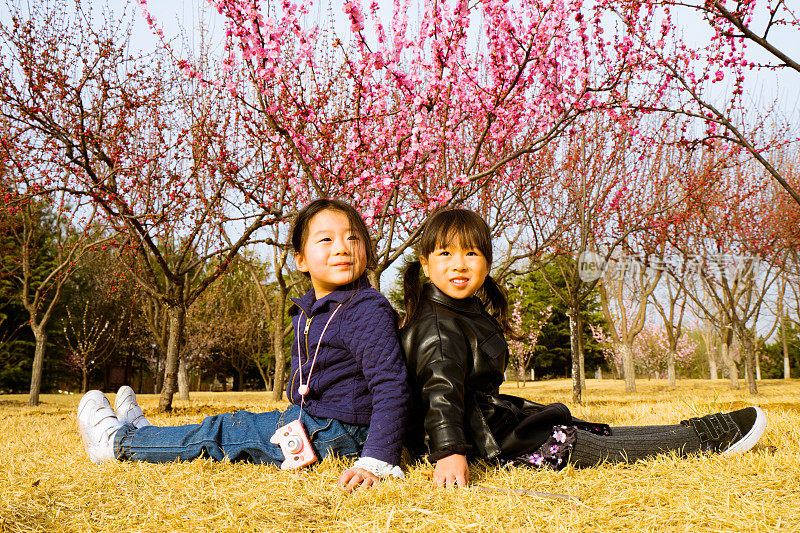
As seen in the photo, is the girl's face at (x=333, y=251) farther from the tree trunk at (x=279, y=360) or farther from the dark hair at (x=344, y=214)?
the tree trunk at (x=279, y=360)

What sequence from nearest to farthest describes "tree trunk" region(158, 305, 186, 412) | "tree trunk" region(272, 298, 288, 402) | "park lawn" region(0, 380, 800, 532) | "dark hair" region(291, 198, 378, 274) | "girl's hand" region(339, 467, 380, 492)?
"park lawn" region(0, 380, 800, 532), "girl's hand" region(339, 467, 380, 492), "dark hair" region(291, 198, 378, 274), "tree trunk" region(158, 305, 186, 412), "tree trunk" region(272, 298, 288, 402)

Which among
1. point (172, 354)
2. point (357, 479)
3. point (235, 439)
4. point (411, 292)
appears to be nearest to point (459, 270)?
point (411, 292)

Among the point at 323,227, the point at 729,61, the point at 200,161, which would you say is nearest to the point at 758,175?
the point at 729,61

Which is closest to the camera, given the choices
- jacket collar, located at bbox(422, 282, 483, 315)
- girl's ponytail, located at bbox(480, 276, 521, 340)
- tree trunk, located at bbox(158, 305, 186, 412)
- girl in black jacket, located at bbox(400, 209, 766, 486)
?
girl in black jacket, located at bbox(400, 209, 766, 486)

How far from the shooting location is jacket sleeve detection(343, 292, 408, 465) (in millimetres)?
2021

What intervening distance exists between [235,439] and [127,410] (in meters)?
0.76

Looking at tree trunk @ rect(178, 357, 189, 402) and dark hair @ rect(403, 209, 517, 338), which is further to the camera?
tree trunk @ rect(178, 357, 189, 402)

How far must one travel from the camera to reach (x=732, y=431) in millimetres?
2307

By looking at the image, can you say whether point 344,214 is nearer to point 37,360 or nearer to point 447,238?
point 447,238

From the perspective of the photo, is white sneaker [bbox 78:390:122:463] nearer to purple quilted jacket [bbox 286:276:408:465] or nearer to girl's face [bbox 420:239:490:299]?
purple quilted jacket [bbox 286:276:408:465]

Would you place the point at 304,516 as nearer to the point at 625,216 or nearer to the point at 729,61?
the point at 729,61

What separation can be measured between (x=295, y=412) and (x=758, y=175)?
1519 cm

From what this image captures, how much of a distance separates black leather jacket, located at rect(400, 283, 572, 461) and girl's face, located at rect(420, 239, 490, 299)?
39 millimetres

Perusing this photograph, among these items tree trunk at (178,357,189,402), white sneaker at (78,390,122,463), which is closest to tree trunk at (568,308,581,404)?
white sneaker at (78,390,122,463)
